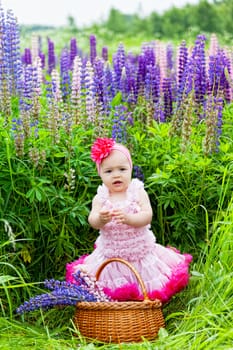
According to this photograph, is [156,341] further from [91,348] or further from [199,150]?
[199,150]

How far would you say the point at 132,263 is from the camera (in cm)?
444

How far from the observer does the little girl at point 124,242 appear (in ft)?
14.4

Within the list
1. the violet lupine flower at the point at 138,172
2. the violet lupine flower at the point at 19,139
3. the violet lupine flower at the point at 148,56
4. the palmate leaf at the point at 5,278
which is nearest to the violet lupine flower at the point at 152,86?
the violet lupine flower at the point at 148,56

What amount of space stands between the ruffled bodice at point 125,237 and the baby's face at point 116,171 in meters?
0.08

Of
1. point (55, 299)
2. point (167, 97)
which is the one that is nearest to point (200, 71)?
point (167, 97)

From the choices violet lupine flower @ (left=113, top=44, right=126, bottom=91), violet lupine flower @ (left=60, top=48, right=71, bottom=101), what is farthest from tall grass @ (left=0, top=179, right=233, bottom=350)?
violet lupine flower @ (left=60, top=48, right=71, bottom=101)

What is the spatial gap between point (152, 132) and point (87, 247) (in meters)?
0.91

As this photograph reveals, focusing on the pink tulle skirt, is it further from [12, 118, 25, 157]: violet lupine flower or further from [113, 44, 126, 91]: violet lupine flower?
[113, 44, 126, 91]: violet lupine flower

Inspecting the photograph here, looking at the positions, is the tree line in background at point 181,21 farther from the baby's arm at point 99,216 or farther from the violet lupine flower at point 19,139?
the baby's arm at point 99,216

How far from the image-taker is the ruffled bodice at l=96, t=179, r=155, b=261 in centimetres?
440

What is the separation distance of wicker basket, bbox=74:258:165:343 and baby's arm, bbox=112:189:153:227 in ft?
0.82

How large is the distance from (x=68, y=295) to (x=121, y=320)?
32cm

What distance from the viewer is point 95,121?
5.19 m

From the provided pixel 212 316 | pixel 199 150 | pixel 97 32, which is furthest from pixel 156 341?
pixel 97 32
